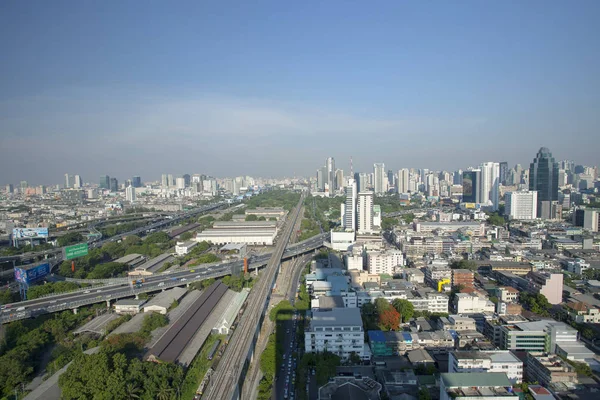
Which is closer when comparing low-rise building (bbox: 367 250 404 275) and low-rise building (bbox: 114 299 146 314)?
low-rise building (bbox: 114 299 146 314)

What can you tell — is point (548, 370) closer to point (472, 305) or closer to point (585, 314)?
point (472, 305)

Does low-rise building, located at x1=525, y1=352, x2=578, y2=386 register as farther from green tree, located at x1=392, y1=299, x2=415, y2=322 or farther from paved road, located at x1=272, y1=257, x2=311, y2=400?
paved road, located at x1=272, y1=257, x2=311, y2=400

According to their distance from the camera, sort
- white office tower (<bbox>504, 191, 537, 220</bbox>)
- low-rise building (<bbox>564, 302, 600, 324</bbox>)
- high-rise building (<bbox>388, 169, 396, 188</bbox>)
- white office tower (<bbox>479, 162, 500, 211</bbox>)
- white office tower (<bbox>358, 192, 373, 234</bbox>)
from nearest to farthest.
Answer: low-rise building (<bbox>564, 302, 600, 324</bbox>) < white office tower (<bbox>358, 192, 373, 234</bbox>) < white office tower (<bbox>504, 191, 537, 220</bbox>) < white office tower (<bbox>479, 162, 500, 211</bbox>) < high-rise building (<bbox>388, 169, 396, 188</bbox>)

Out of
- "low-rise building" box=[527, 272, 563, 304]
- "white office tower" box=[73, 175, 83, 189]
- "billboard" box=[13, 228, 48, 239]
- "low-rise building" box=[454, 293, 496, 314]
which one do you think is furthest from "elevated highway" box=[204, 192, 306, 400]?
"white office tower" box=[73, 175, 83, 189]

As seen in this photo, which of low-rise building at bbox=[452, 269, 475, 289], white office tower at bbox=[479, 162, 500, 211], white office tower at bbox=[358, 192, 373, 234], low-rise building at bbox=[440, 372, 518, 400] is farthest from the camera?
white office tower at bbox=[479, 162, 500, 211]

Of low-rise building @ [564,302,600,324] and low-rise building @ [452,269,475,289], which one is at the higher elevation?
low-rise building @ [452,269,475,289]

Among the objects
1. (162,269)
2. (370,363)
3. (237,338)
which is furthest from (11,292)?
→ (370,363)

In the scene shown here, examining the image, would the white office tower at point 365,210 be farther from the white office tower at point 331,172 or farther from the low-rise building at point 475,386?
the white office tower at point 331,172

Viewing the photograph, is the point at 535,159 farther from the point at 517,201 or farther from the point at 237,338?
the point at 237,338
